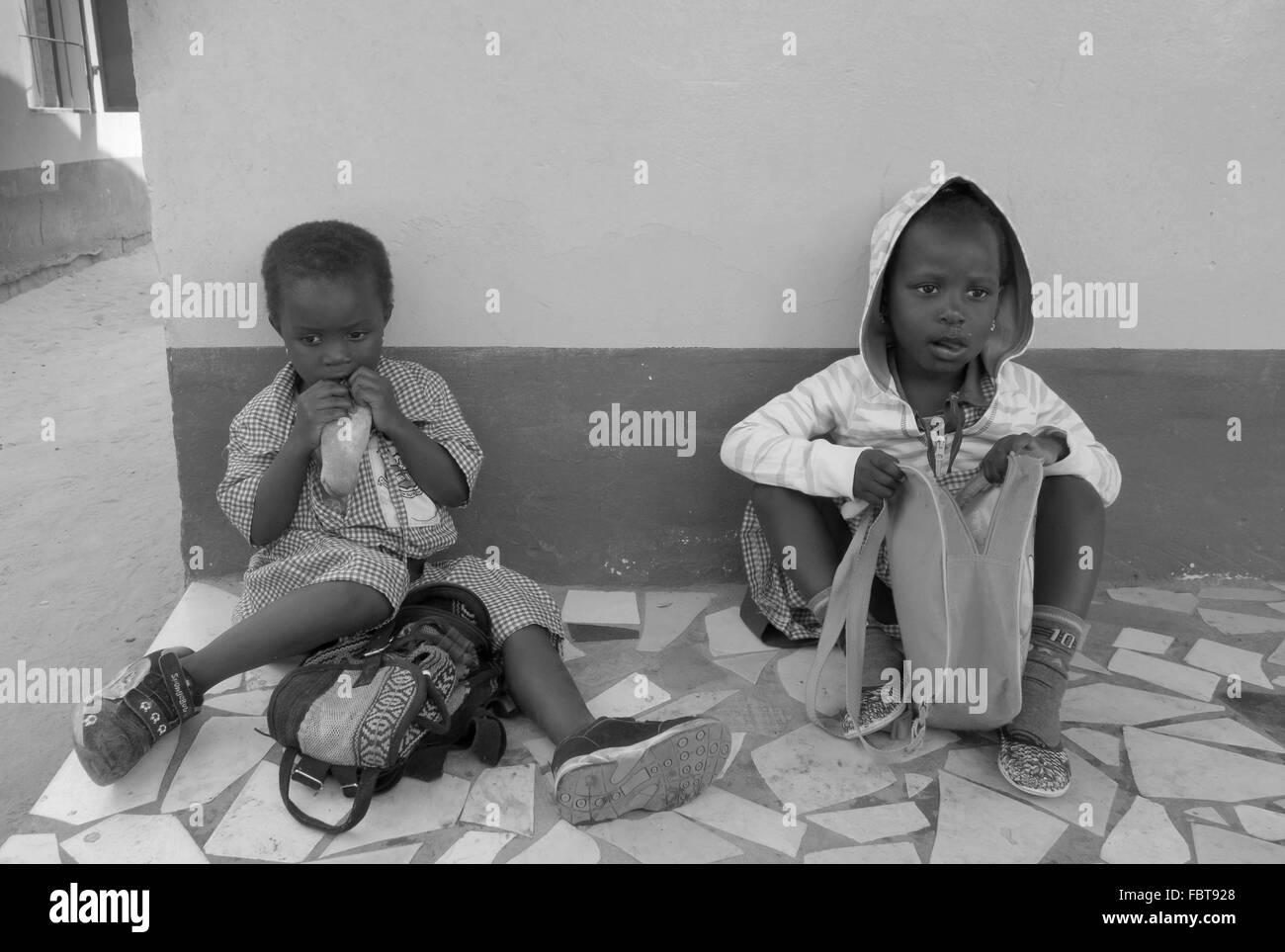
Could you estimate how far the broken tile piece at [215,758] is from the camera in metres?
→ 2.11

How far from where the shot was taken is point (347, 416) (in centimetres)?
245

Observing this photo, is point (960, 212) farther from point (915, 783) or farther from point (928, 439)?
point (915, 783)

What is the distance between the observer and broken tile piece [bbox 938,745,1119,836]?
6.80 ft

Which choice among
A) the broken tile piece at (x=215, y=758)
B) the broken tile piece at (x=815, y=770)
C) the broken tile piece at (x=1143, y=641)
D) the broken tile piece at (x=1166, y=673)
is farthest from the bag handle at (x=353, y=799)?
the broken tile piece at (x=1143, y=641)

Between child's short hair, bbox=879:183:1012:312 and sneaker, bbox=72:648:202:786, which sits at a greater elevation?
child's short hair, bbox=879:183:1012:312

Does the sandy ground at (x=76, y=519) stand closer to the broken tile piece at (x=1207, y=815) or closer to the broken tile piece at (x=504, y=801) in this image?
the broken tile piece at (x=504, y=801)

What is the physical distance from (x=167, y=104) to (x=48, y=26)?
6.54 meters

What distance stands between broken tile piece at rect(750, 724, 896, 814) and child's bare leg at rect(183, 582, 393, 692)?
3.00ft

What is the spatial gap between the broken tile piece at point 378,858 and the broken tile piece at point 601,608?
1.02 m

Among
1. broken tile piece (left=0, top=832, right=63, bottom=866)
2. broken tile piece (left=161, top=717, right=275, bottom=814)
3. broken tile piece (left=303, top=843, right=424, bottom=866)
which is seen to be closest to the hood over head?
broken tile piece (left=303, top=843, right=424, bottom=866)

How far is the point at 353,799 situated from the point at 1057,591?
5.06 ft

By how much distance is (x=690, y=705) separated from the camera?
98.5 inches

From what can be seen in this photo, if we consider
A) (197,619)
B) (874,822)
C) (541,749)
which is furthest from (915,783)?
(197,619)

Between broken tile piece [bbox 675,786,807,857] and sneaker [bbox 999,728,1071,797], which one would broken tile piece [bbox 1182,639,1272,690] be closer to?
sneaker [bbox 999,728,1071,797]
